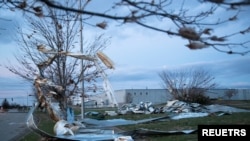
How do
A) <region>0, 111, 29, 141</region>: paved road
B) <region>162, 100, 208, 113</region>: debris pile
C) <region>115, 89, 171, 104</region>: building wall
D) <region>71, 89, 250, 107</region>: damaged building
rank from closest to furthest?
<region>0, 111, 29, 141</region>: paved road
<region>162, 100, 208, 113</region>: debris pile
<region>71, 89, 250, 107</region>: damaged building
<region>115, 89, 171, 104</region>: building wall

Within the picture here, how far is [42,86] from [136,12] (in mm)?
10686

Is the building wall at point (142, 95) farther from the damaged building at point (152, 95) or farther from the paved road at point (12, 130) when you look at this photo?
the paved road at point (12, 130)

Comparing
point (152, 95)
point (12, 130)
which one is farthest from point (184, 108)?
point (152, 95)

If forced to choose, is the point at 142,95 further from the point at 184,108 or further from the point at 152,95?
the point at 184,108

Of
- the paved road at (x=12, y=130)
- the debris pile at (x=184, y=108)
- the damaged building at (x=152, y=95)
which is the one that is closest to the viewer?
the paved road at (x=12, y=130)

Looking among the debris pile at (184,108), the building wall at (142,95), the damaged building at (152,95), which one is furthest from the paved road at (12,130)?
the building wall at (142,95)

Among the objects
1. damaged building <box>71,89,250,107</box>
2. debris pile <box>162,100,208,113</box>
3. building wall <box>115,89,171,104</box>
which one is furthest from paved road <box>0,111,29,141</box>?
building wall <box>115,89,171,104</box>

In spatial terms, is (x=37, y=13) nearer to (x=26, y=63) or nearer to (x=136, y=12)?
(x=136, y=12)

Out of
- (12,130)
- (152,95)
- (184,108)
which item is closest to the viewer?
(12,130)

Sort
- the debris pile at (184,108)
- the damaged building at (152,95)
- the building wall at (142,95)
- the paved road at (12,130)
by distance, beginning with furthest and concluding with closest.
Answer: the building wall at (142,95) → the damaged building at (152,95) → the debris pile at (184,108) → the paved road at (12,130)

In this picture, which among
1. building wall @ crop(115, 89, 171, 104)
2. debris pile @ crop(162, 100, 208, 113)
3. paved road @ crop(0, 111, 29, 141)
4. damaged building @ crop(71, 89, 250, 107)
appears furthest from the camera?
building wall @ crop(115, 89, 171, 104)

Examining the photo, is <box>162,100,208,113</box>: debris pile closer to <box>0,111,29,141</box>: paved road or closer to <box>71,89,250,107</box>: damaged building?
<box>0,111,29,141</box>: paved road

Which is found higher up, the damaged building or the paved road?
the damaged building

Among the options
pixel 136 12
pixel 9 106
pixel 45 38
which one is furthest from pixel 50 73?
pixel 9 106
